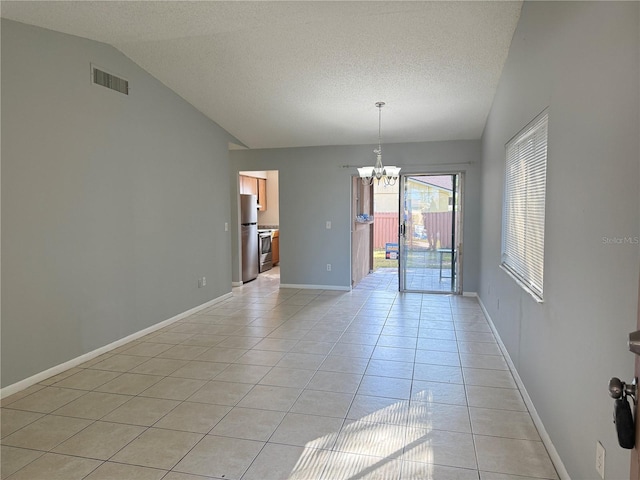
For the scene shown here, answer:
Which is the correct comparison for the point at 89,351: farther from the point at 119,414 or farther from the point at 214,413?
the point at 214,413

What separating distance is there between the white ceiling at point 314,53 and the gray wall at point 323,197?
646 mm

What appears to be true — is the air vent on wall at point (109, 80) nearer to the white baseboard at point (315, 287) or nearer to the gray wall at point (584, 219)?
the gray wall at point (584, 219)

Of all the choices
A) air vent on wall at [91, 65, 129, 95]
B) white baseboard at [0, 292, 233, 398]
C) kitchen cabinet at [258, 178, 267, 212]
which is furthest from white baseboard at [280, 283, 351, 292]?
air vent on wall at [91, 65, 129, 95]

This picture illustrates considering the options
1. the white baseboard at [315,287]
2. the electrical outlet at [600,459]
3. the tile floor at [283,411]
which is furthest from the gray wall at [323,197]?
the electrical outlet at [600,459]

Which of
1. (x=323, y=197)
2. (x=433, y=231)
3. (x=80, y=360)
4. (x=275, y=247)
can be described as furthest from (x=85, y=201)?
(x=275, y=247)

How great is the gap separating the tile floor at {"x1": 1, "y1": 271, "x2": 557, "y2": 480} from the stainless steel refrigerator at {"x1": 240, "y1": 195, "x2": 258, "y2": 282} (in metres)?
2.98

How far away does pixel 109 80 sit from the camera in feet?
12.5

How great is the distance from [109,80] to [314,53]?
6.28 feet

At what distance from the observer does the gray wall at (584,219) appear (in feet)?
4.41

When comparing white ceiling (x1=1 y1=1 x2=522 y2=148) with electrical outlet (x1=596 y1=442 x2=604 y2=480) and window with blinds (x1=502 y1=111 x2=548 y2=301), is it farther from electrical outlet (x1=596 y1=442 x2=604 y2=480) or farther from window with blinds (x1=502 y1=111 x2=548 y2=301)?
electrical outlet (x1=596 y1=442 x2=604 y2=480)

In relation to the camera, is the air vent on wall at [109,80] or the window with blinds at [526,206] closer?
the window with blinds at [526,206]

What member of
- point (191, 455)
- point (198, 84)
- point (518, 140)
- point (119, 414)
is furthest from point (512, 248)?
point (198, 84)

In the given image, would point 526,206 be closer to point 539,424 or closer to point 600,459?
point 539,424

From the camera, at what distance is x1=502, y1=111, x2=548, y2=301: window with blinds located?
256cm
